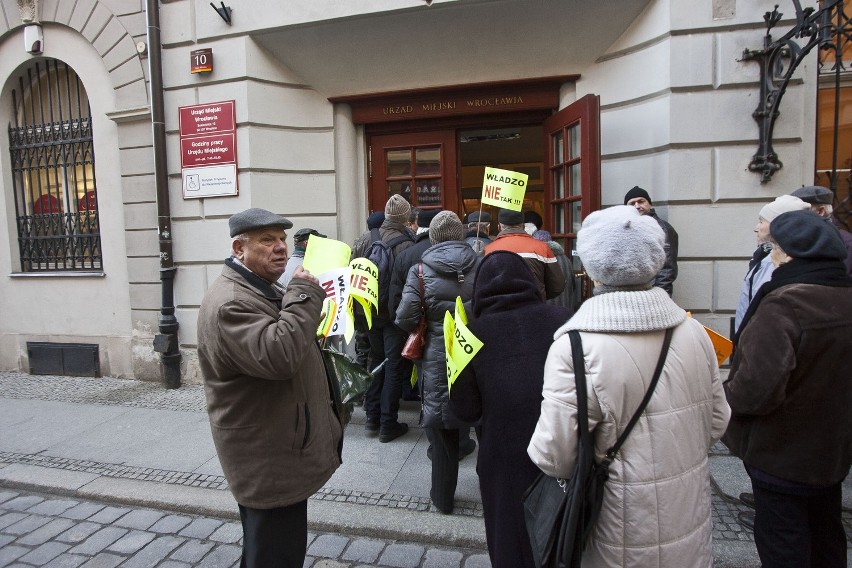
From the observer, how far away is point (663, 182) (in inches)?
195

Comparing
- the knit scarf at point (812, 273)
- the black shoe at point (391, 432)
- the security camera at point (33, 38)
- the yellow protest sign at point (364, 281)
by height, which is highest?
the security camera at point (33, 38)

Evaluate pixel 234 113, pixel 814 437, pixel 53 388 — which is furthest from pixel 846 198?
pixel 53 388

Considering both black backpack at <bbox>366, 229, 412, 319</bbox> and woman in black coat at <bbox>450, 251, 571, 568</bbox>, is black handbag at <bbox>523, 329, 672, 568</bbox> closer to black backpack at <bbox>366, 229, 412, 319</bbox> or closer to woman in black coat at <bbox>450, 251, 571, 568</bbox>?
woman in black coat at <bbox>450, 251, 571, 568</bbox>

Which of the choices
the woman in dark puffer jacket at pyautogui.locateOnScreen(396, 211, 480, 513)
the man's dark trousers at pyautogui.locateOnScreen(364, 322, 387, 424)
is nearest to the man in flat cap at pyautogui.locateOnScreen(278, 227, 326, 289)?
the man's dark trousers at pyautogui.locateOnScreen(364, 322, 387, 424)

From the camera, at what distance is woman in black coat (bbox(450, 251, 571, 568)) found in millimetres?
2086

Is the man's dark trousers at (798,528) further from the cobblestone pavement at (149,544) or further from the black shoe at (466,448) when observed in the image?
the black shoe at (466,448)

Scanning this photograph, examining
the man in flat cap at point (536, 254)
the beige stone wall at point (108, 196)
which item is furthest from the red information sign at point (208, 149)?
the man in flat cap at point (536, 254)

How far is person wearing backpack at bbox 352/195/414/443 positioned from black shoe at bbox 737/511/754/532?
264 centimetres

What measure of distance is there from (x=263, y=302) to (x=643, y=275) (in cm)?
145

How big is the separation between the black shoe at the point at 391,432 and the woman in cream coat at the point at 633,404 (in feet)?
10.1

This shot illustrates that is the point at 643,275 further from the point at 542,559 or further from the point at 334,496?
the point at 334,496

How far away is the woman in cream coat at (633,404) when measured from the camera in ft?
5.31

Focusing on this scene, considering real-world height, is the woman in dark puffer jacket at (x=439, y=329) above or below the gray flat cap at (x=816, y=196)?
below

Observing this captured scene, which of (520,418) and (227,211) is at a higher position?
(227,211)
